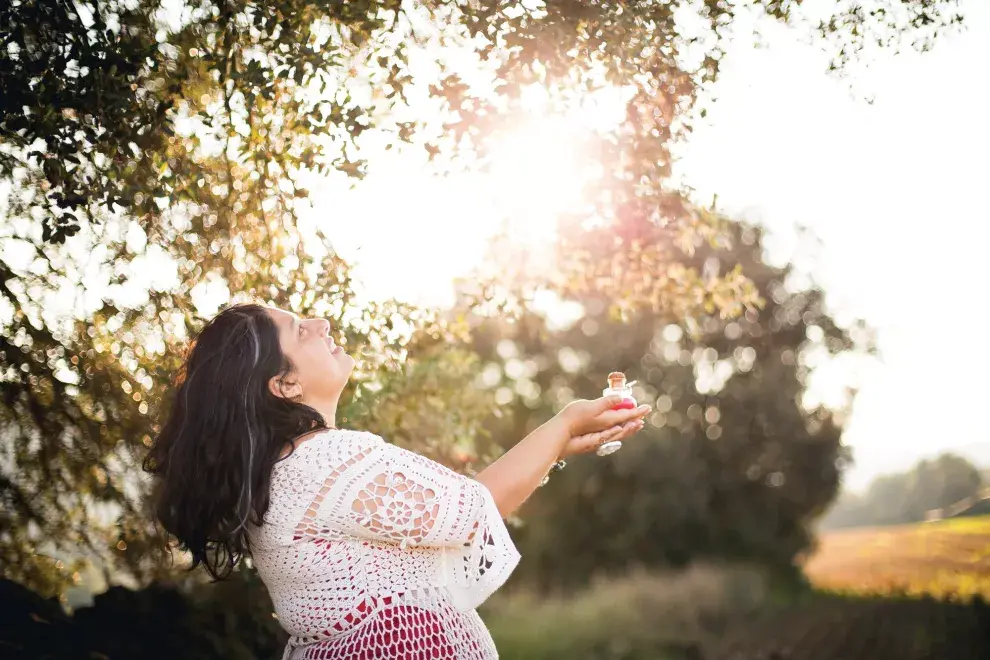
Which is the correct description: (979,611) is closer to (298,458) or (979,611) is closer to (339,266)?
(339,266)

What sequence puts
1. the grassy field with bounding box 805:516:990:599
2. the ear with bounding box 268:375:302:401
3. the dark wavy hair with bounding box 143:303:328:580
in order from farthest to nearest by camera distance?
the grassy field with bounding box 805:516:990:599 < the ear with bounding box 268:375:302:401 < the dark wavy hair with bounding box 143:303:328:580

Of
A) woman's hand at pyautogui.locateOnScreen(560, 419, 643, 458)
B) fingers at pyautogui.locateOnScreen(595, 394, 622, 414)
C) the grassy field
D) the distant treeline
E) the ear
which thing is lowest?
the grassy field

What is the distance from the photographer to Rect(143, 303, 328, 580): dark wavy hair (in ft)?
7.52

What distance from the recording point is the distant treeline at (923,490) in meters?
8.97

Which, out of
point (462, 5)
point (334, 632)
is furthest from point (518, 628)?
point (334, 632)

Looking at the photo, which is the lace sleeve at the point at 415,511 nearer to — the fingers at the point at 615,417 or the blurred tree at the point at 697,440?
the fingers at the point at 615,417

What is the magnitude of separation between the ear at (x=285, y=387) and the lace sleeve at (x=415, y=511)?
0.35 m

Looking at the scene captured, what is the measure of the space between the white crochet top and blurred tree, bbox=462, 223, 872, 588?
16.5 m

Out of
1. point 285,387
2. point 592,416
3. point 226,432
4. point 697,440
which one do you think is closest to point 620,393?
point 592,416

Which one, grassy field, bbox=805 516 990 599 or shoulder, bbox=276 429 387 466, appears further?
grassy field, bbox=805 516 990 599

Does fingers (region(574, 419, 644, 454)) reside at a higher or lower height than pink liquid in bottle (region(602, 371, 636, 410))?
lower

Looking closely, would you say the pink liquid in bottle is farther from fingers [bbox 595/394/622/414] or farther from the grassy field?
the grassy field

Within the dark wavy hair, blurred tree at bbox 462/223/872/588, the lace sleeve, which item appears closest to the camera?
the lace sleeve

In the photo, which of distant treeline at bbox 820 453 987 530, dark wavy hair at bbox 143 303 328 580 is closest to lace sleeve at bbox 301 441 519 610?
dark wavy hair at bbox 143 303 328 580
